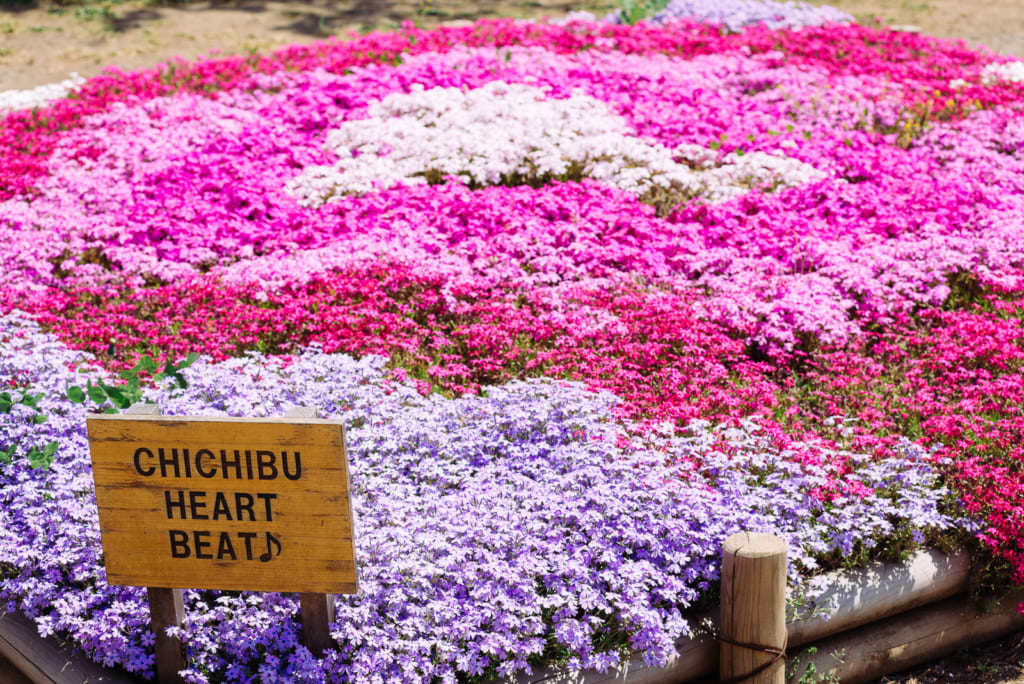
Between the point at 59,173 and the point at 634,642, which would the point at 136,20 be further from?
the point at 634,642

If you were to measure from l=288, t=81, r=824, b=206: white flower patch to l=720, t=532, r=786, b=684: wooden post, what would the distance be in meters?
5.20

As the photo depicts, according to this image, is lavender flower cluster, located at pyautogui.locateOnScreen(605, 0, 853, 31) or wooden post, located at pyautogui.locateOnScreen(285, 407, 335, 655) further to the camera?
lavender flower cluster, located at pyautogui.locateOnScreen(605, 0, 853, 31)

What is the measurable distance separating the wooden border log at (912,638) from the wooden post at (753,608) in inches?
17.0

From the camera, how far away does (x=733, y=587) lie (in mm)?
4078

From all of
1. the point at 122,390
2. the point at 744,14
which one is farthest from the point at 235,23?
the point at 122,390

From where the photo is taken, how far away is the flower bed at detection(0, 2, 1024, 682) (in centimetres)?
414

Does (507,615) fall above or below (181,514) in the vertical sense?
below

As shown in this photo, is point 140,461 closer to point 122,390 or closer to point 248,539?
point 248,539

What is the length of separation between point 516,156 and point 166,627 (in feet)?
20.7

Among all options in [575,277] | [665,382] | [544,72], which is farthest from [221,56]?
[665,382]

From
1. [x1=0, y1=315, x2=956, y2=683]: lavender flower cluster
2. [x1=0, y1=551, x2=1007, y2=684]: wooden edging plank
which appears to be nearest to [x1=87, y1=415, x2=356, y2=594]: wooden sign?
[x1=0, y1=315, x2=956, y2=683]: lavender flower cluster

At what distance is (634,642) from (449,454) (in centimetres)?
136

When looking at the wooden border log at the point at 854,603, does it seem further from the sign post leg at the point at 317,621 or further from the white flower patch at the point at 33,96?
the white flower patch at the point at 33,96

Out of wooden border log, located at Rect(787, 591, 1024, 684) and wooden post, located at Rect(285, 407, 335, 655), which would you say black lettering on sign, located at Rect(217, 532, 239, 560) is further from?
wooden border log, located at Rect(787, 591, 1024, 684)
